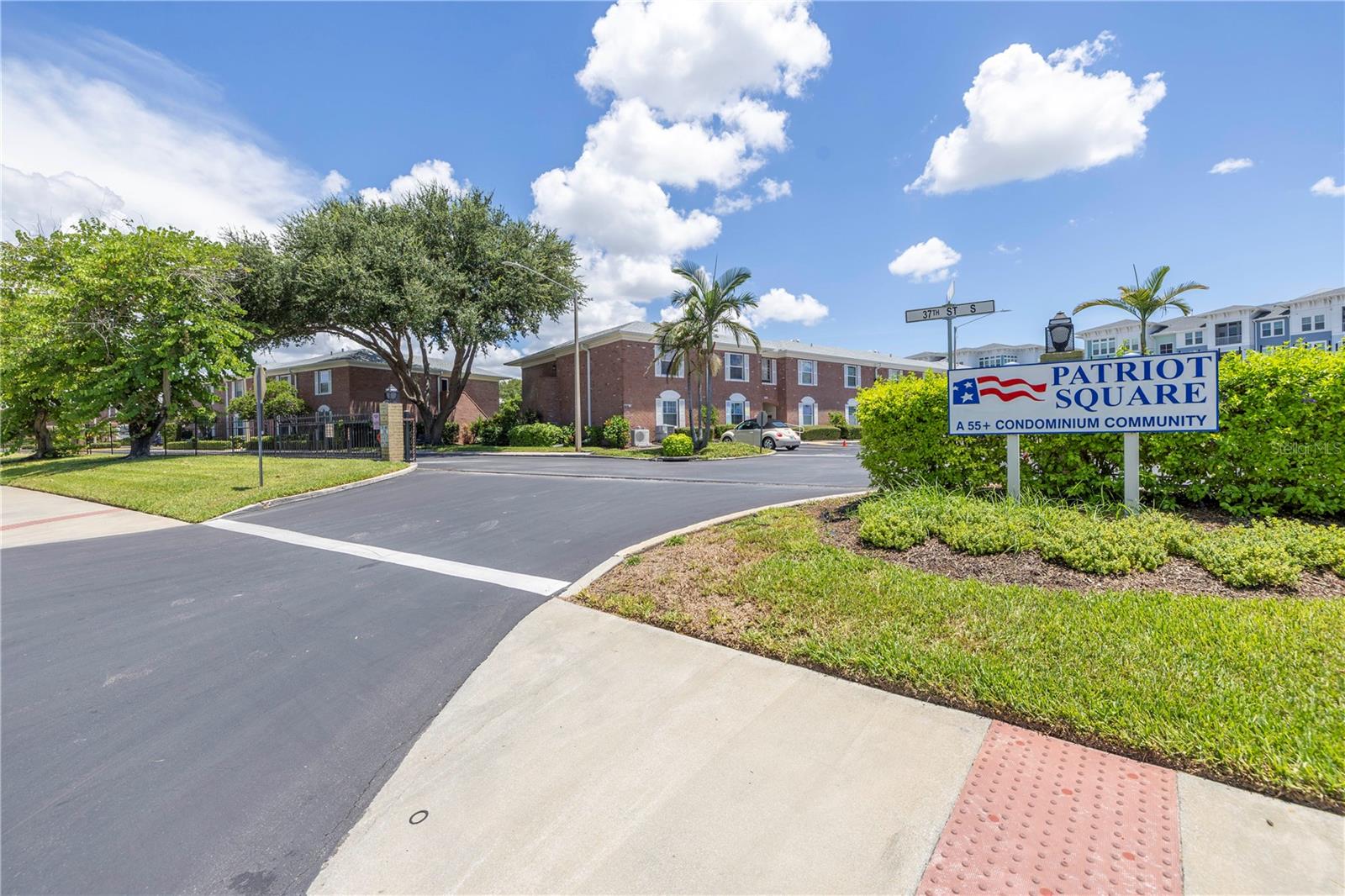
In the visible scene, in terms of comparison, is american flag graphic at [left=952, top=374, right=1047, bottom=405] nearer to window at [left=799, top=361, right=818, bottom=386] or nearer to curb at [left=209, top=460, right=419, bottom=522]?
curb at [left=209, top=460, right=419, bottom=522]

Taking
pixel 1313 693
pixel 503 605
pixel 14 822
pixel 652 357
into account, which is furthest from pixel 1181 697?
pixel 652 357

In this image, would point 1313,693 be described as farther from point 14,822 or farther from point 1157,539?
point 14,822

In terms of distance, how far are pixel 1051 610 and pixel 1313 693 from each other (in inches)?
48.9

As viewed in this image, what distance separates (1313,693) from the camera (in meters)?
2.73

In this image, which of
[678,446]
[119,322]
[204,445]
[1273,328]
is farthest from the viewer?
[1273,328]

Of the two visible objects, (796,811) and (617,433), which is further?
(617,433)

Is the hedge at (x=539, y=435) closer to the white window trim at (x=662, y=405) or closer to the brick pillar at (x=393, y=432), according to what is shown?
the white window trim at (x=662, y=405)

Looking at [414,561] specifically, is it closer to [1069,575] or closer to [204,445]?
[1069,575]

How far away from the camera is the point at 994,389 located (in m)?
6.42

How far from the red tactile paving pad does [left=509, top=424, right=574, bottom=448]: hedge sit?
91.4 ft

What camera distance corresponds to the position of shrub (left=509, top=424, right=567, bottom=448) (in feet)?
96.6

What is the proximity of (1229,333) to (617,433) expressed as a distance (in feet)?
187

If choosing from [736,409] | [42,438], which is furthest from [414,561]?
[42,438]

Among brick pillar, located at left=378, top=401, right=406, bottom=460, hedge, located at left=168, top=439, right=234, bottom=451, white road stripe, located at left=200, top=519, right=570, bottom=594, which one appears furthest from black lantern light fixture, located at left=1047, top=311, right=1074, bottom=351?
hedge, located at left=168, top=439, right=234, bottom=451
